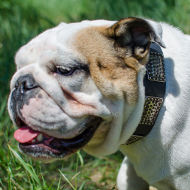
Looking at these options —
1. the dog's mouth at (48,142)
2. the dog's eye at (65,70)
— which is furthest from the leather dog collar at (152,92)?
the dog's eye at (65,70)

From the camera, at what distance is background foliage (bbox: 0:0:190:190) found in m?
2.65

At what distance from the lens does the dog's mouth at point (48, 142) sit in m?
2.21

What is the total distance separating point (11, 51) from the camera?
3.89 metres

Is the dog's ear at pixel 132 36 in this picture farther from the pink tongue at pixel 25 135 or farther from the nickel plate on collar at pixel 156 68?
the pink tongue at pixel 25 135

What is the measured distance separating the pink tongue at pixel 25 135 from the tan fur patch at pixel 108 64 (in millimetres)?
417

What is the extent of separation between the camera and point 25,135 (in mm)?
2213

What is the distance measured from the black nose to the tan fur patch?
0.27 metres

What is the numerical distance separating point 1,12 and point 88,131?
3.38 metres

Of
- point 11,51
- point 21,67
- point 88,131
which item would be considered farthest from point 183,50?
point 11,51

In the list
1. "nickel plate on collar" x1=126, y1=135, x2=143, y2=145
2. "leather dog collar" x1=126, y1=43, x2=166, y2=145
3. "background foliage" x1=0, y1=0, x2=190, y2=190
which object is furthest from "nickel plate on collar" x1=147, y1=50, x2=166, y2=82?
"background foliage" x1=0, y1=0, x2=190, y2=190

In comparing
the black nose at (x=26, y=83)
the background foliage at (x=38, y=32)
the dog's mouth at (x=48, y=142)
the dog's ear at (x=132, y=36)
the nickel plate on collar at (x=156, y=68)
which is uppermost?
the dog's ear at (x=132, y=36)

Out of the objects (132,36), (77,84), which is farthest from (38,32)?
(77,84)

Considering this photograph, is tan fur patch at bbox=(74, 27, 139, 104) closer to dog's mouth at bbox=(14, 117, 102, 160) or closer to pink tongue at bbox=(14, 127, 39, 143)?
dog's mouth at bbox=(14, 117, 102, 160)

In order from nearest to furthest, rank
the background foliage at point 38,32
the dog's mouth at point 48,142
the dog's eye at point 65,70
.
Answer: the dog's eye at point 65,70
the dog's mouth at point 48,142
the background foliage at point 38,32
